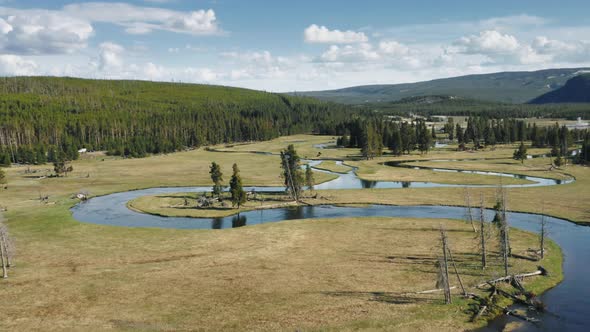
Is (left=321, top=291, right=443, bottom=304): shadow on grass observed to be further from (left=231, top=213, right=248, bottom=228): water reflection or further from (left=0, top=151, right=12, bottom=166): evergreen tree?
(left=0, top=151, right=12, bottom=166): evergreen tree

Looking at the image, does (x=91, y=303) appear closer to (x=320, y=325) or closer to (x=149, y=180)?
(x=320, y=325)

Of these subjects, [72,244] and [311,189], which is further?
[311,189]

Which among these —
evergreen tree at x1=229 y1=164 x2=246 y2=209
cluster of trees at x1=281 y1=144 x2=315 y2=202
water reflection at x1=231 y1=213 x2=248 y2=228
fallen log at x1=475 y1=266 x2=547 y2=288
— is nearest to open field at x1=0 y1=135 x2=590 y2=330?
fallen log at x1=475 y1=266 x2=547 y2=288

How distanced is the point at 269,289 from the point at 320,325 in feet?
36.1

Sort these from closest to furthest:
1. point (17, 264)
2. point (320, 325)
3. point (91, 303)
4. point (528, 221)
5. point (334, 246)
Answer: point (320, 325) → point (91, 303) → point (17, 264) → point (334, 246) → point (528, 221)

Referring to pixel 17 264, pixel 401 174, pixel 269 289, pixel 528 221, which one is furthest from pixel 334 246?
pixel 401 174

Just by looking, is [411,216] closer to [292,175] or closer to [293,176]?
[293,176]

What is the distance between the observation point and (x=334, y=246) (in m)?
71.3

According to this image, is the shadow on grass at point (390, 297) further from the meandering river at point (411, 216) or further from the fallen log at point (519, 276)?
the fallen log at point (519, 276)

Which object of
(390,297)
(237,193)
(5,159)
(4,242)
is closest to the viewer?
(390,297)

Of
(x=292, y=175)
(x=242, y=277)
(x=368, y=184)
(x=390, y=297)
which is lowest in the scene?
(x=390, y=297)

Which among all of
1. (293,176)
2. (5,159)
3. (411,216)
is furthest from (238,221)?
(5,159)

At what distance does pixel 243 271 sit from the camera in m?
60.4

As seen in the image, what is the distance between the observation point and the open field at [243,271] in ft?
152
